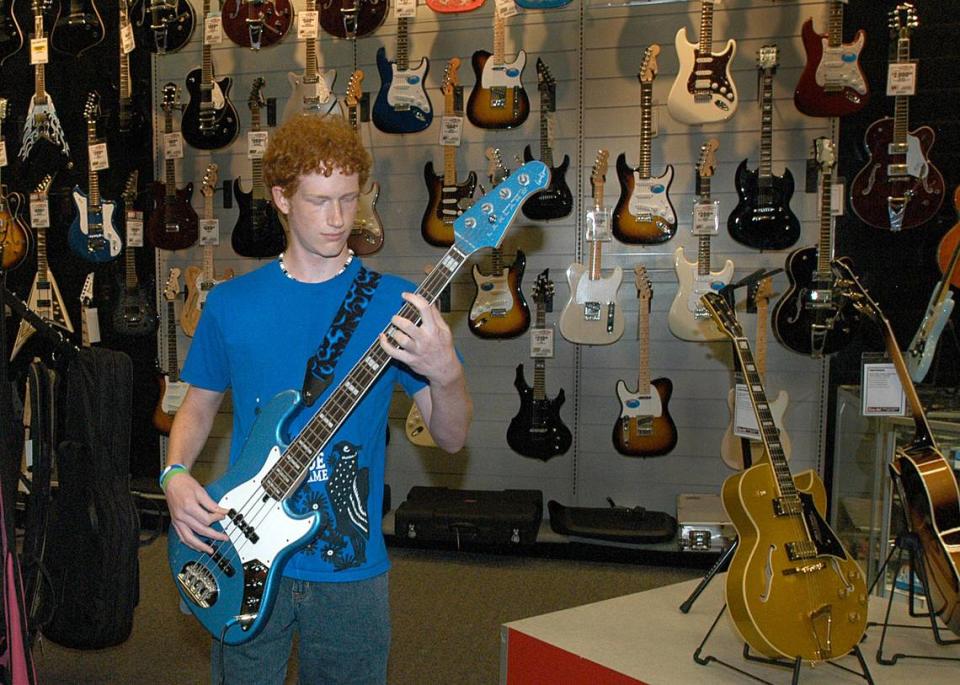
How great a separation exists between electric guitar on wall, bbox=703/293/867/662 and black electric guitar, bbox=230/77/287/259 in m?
3.35

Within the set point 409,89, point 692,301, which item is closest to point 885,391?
point 692,301

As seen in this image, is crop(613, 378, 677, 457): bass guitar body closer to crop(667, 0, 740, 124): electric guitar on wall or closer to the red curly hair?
crop(667, 0, 740, 124): electric guitar on wall

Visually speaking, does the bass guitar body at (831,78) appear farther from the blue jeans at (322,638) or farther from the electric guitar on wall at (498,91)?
the blue jeans at (322,638)

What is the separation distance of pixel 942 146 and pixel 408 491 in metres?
3.38

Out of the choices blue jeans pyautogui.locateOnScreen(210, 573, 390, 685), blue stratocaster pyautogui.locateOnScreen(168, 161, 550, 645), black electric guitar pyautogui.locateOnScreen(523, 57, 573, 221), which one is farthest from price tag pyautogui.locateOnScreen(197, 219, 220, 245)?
blue jeans pyautogui.locateOnScreen(210, 573, 390, 685)

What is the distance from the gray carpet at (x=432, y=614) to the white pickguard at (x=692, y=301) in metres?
1.21

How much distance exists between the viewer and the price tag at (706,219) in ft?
13.7

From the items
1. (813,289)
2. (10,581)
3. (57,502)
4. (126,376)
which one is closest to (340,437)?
(10,581)

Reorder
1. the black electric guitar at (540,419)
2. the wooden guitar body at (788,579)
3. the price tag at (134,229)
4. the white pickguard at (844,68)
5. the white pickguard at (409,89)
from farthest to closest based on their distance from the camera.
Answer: the price tag at (134,229) → the white pickguard at (409,89) → the black electric guitar at (540,419) → the white pickguard at (844,68) → the wooden guitar body at (788,579)

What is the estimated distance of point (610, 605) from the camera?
8.31ft

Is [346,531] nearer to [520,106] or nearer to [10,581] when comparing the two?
[10,581]

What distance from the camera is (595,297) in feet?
14.2

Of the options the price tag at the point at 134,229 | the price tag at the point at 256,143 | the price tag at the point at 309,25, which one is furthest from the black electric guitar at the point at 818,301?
the price tag at the point at 134,229

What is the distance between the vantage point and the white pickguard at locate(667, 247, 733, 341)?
422cm
